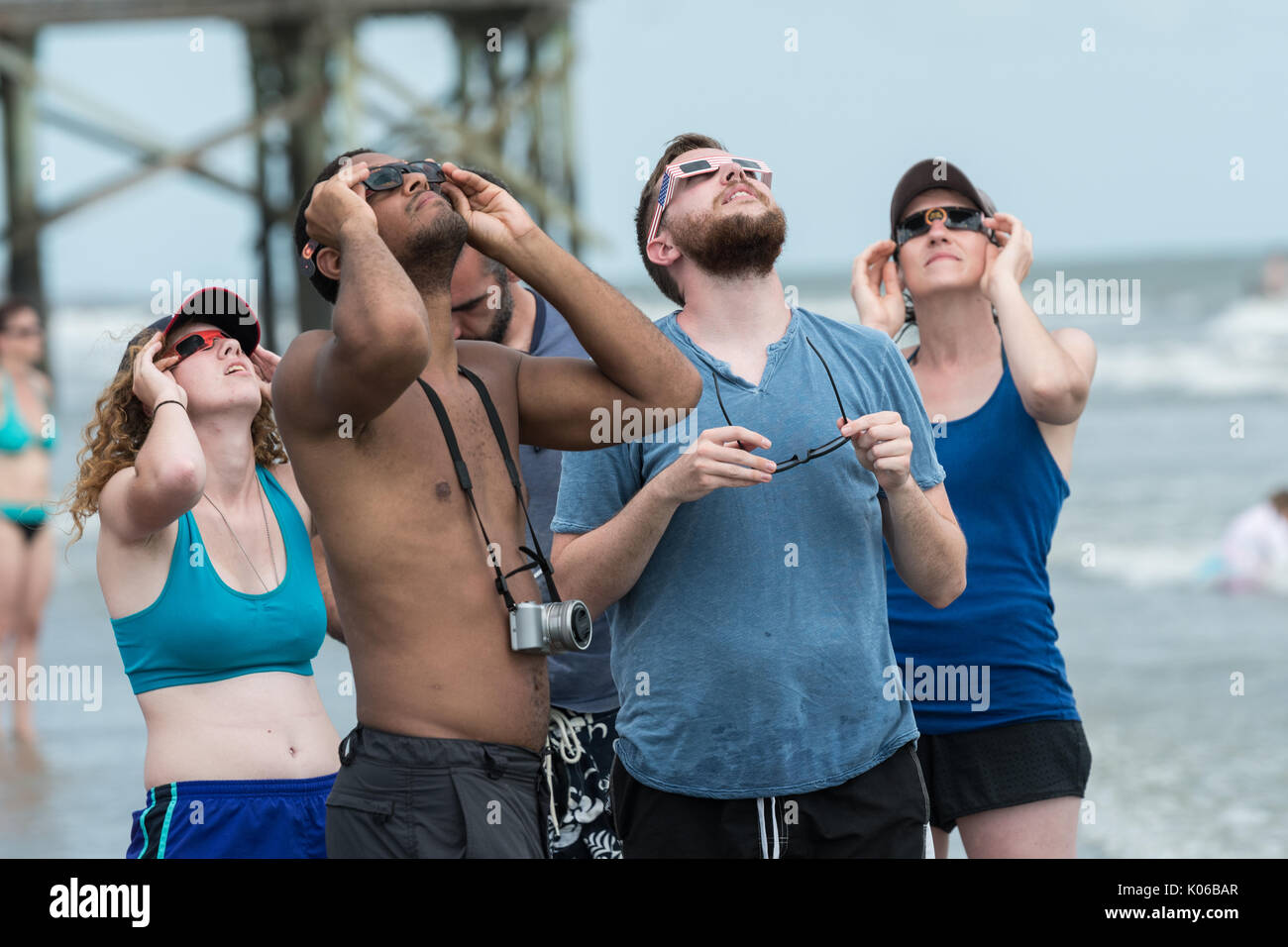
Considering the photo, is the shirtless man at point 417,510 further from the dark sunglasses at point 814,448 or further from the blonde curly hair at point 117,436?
the blonde curly hair at point 117,436

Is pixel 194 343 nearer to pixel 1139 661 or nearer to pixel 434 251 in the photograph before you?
pixel 434 251

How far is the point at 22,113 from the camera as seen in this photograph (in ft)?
53.6

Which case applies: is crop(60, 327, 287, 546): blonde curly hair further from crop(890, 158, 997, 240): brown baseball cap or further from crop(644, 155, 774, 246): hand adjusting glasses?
crop(890, 158, 997, 240): brown baseball cap

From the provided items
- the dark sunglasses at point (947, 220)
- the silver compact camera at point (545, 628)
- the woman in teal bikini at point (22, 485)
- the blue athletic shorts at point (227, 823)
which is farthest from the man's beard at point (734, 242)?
the woman in teal bikini at point (22, 485)

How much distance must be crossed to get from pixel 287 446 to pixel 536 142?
14576mm

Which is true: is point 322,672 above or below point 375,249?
below

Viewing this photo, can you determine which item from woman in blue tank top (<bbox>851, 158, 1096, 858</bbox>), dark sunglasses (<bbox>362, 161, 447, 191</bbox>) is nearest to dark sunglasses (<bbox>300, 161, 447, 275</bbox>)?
dark sunglasses (<bbox>362, 161, 447, 191</bbox>)

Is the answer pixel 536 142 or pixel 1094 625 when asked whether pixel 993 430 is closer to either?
pixel 1094 625

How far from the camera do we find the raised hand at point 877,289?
3.79 m

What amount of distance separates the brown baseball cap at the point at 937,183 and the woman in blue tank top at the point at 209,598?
64.6 inches

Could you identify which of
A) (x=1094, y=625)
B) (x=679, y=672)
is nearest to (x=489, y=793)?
(x=679, y=672)

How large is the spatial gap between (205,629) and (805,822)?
4.11ft

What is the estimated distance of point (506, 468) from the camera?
2.53m
